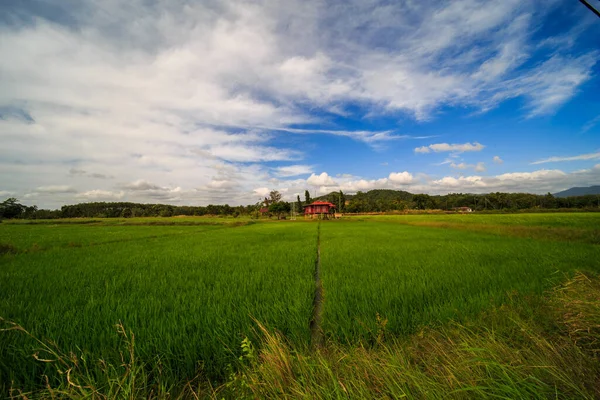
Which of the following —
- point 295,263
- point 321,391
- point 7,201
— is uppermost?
point 7,201

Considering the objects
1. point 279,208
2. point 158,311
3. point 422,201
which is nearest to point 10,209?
point 279,208

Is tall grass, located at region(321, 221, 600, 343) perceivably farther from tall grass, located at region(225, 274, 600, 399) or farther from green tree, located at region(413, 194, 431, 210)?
green tree, located at region(413, 194, 431, 210)

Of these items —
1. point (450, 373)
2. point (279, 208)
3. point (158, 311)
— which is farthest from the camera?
point (279, 208)

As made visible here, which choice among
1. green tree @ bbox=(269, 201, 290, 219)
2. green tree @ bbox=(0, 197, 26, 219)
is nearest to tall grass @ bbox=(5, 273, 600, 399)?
green tree @ bbox=(269, 201, 290, 219)

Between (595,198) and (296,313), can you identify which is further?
(595,198)

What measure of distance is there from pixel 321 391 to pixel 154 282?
17.5 ft

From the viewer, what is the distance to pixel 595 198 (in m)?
60.4

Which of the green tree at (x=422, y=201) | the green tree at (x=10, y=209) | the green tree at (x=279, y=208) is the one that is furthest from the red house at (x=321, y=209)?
the green tree at (x=10, y=209)

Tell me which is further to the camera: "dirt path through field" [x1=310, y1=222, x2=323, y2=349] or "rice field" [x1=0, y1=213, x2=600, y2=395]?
"dirt path through field" [x1=310, y1=222, x2=323, y2=349]

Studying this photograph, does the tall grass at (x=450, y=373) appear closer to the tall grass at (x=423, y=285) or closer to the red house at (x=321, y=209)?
the tall grass at (x=423, y=285)

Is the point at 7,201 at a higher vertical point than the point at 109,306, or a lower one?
higher

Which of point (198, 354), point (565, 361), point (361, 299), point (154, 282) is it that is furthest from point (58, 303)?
point (565, 361)

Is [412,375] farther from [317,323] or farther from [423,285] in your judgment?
[423,285]

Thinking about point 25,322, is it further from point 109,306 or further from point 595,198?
point 595,198
